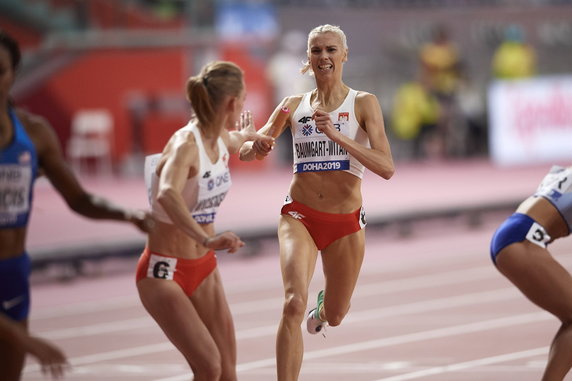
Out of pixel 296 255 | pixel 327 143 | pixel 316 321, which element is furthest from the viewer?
pixel 316 321

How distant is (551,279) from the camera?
603 cm

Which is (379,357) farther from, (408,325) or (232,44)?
(232,44)

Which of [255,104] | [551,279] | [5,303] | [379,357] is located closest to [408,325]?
[379,357]

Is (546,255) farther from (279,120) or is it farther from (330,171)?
(279,120)

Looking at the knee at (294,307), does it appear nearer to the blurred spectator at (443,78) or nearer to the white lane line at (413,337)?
the white lane line at (413,337)

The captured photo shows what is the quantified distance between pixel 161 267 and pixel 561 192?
7.29 ft

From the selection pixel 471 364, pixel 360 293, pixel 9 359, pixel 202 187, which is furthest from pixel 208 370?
pixel 360 293

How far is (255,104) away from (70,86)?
159 inches

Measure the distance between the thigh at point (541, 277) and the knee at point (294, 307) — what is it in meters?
1.17

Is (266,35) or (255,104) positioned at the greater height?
(266,35)

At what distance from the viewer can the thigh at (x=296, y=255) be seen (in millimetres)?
6438

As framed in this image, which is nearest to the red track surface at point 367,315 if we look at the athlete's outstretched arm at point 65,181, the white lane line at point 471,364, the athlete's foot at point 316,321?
the white lane line at point 471,364

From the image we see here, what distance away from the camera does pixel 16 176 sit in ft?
15.8

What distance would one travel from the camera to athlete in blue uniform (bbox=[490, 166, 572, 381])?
602cm
